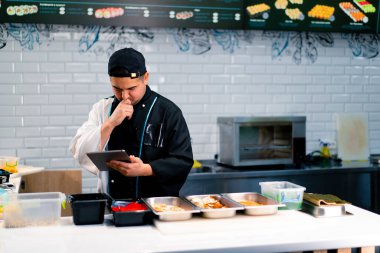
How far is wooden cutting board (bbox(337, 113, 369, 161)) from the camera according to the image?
597 centimetres

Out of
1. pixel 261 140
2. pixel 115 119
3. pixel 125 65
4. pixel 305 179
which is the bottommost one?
pixel 305 179

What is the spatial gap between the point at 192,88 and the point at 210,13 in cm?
79

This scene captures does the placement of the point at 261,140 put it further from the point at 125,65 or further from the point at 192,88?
the point at 125,65

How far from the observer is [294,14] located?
5.76 metres

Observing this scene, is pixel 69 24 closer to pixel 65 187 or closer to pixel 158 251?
pixel 65 187

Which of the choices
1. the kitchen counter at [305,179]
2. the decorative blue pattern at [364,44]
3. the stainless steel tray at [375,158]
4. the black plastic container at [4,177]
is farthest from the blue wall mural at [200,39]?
the black plastic container at [4,177]

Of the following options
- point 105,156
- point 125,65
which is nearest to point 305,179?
point 125,65

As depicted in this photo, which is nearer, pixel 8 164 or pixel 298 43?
pixel 8 164

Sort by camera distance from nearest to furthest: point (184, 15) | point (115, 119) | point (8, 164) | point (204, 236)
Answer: point (204, 236) → point (115, 119) → point (8, 164) → point (184, 15)

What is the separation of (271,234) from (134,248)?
2.35 ft

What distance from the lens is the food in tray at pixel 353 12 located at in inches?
233

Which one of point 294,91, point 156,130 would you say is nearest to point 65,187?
point 156,130

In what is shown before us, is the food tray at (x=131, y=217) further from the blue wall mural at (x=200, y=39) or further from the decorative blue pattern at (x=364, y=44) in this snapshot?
the decorative blue pattern at (x=364, y=44)

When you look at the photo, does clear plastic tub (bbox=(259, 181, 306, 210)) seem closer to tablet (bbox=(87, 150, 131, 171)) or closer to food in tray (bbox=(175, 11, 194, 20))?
tablet (bbox=(87, 150, 131, 171))
